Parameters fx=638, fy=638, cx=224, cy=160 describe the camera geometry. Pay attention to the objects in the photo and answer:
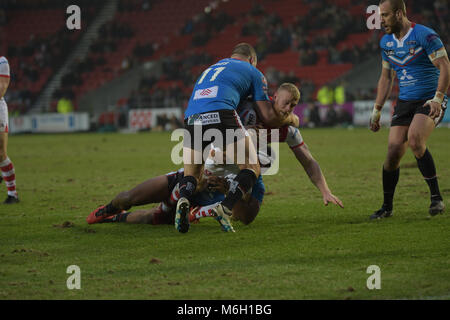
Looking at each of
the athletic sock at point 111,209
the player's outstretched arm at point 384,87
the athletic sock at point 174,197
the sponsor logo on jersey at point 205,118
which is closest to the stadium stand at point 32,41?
the athletic sock at point 111,209

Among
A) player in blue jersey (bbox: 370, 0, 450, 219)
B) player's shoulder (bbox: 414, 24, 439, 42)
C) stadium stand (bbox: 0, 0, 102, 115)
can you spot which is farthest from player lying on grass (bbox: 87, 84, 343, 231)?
stadium stand (bbox: 0, 0, 102, 115)

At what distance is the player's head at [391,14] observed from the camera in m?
6.80

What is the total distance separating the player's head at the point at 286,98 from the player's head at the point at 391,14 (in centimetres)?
149

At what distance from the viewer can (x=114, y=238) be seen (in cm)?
619

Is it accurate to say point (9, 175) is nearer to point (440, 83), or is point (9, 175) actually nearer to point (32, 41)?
point (440, 83)

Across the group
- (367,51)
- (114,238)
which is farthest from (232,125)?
(367,51)

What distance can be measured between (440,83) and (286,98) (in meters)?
1.77

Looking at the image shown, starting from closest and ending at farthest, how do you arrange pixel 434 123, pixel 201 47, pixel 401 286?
pixel 401 286 < pixel 434 123 < pixel 201 47

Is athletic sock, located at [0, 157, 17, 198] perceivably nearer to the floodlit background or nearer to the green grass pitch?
the green grass pitch

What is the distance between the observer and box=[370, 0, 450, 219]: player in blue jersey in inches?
264

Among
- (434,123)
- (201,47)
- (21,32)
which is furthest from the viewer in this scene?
(21,32)

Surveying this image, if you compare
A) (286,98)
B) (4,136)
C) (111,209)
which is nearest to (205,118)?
(286,98)
